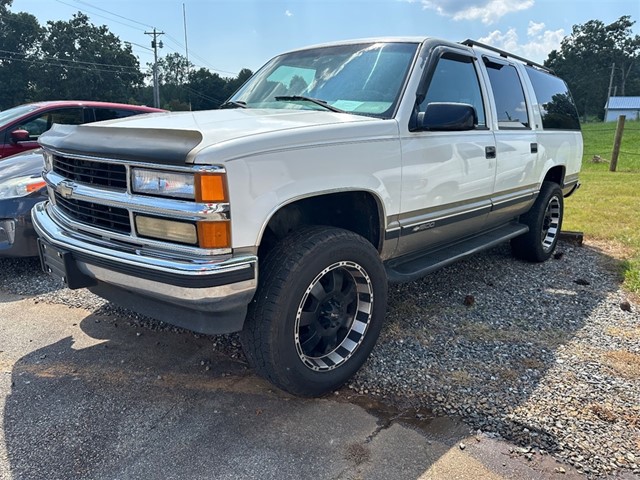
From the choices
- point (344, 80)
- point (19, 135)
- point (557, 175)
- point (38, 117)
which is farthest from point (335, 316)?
point (38, 117)

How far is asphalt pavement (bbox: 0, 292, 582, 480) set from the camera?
2199mm

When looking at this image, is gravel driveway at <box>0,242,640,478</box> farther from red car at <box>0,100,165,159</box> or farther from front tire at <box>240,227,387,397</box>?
red car at <box>0,100,165,159</box>

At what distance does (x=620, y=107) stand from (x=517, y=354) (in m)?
82.0

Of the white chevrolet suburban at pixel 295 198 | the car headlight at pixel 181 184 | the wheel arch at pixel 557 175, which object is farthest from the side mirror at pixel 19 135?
the wheel arch at pixel 557 175

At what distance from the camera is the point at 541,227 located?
205 inches

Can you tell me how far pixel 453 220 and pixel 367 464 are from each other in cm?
204

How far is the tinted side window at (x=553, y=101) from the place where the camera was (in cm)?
504

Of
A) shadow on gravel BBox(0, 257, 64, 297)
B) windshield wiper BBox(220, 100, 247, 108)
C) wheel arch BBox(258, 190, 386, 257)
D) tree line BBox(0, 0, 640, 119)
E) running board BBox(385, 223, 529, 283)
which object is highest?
tree line BBox(0, 0, 640, 119)

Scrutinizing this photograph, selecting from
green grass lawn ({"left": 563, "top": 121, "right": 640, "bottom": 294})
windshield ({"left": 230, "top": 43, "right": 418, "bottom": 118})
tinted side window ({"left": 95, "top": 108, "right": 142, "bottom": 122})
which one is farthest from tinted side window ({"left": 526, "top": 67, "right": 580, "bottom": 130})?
tinted side window ({"left": 95, "top": 108, "right": 142, "bottom": 122})

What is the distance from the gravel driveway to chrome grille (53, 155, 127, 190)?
1344 mm

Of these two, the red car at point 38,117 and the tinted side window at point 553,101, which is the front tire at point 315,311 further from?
the red car at point 38,117

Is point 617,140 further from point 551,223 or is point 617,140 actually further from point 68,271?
point 68,271

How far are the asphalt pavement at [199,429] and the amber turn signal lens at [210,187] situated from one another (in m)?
1.18

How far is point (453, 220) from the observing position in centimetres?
371
